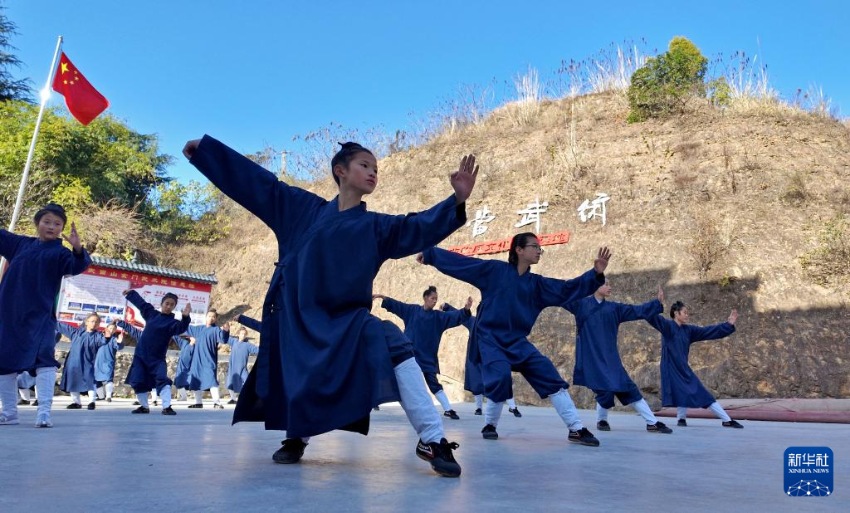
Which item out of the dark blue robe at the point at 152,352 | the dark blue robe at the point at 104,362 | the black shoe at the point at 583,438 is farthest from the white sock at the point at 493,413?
the dark blue robe at the point at 104,362

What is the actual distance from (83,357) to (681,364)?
A: 8994 mm

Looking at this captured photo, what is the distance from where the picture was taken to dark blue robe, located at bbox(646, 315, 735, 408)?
7.83 m

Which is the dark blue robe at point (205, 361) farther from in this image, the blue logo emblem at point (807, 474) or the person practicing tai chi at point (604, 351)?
the blue logo emblem at point (807, 474)

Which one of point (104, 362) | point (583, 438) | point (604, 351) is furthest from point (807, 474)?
point (104, 362)

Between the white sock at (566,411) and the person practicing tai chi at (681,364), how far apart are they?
3.48 metres

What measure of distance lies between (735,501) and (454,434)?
130 inches

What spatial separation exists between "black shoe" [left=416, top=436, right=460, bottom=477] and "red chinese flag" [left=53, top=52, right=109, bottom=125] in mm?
12694

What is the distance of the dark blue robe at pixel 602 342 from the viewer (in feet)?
22.7

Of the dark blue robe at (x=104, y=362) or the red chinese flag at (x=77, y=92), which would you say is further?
the red chinese flag at (x=77, y=92)

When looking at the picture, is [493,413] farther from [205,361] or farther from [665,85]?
[665,85]

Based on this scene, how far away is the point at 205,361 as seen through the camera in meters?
11.9

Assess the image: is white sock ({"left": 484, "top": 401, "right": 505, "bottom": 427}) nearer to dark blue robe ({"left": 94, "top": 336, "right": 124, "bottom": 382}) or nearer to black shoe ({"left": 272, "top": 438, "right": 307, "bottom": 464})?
black shoe ({"left": 272, "top": 438, "right": 307, "bottom": 464})

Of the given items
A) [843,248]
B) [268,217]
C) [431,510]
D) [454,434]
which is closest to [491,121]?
[843,248]

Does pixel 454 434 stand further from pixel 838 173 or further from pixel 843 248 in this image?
pixel 838 173
